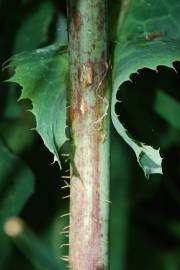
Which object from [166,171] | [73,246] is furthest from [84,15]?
[166,171]

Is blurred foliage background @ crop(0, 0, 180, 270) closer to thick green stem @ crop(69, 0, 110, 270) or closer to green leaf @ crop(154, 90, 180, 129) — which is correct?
green leaf @ crop(154, 90, 180, 129)

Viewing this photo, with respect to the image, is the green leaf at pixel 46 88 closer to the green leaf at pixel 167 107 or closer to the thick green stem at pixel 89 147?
the thick green stem at pixel 89 147

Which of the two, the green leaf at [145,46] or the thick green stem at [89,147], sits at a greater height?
the green leaf at [145,46]

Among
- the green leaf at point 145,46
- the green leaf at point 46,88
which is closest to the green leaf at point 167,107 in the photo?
the green leaf at point 145,46

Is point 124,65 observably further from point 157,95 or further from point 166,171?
point 166,171

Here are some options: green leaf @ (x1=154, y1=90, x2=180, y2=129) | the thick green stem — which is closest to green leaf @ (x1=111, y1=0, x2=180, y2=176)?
the thick green stem

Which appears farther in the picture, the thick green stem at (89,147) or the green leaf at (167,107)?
the green leaf at (167,107)
